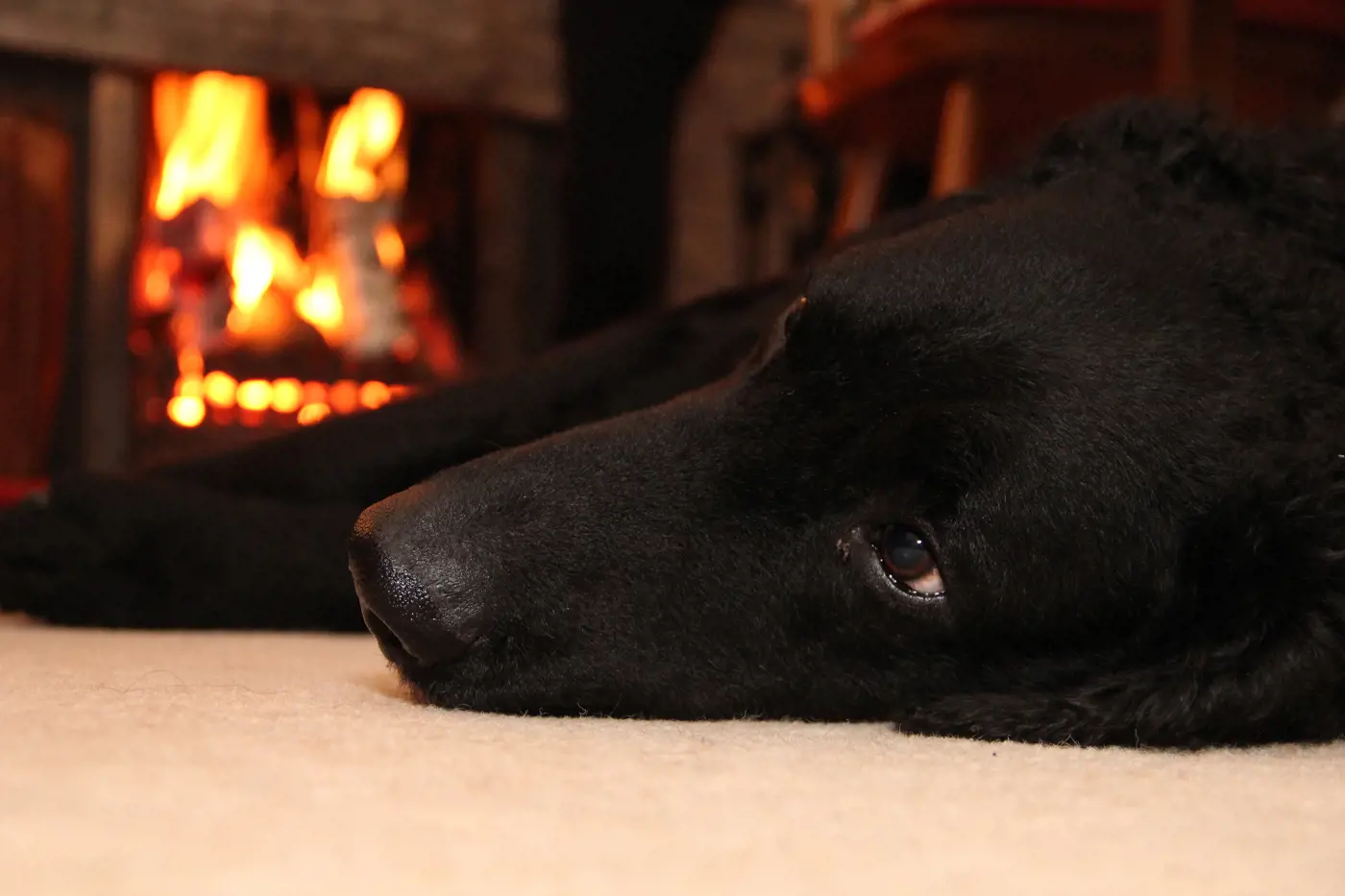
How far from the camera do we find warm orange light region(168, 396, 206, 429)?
3.56 meters

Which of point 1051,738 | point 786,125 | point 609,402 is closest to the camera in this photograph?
point 1051,738

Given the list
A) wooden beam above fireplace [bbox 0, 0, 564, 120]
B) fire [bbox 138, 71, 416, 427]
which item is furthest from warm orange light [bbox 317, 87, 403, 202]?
wooden beam above fireplace [bbox 0, 0, 564, 120]

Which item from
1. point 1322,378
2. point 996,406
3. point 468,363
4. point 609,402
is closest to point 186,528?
point 609,402

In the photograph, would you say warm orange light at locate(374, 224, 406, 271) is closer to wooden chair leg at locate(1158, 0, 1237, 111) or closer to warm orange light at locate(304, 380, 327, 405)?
warm orange light at locate(304, 380, 327, 405)

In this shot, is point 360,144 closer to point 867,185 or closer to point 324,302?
point 324,302

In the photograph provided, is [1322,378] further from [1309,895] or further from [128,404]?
[128,404]

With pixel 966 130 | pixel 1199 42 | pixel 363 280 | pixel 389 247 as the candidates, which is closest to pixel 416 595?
pixel 1199 42

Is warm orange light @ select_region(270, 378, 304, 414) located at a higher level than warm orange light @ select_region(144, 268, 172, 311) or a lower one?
lower

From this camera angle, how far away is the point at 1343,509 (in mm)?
1040

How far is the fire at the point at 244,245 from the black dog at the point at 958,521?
259cm

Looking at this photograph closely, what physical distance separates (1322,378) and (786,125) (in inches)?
144

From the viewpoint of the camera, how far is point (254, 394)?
3576 millimetres

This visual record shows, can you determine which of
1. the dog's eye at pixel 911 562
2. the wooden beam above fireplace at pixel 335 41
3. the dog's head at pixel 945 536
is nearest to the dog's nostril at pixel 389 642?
the dog's head at pixel 945 536

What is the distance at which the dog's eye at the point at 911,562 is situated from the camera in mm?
1064
